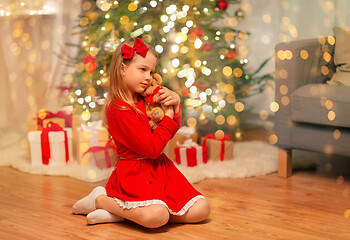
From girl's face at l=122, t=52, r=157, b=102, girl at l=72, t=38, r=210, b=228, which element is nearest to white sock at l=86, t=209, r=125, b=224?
girl at l=72, t=38, r=210, b=228

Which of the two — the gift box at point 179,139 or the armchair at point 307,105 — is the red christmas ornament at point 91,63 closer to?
the gift box at point 179,139

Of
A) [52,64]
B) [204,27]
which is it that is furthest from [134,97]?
[52,64]

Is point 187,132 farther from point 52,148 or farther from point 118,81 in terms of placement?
point 118,81

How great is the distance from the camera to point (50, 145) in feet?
9.02

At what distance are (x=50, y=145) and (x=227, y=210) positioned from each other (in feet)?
3.76

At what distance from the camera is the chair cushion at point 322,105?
2299mm

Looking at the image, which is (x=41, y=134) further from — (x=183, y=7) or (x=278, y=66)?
(x=278, y=66)

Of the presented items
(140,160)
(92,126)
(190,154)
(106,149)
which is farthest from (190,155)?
(140,160)

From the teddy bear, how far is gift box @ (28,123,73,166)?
39.7 inches

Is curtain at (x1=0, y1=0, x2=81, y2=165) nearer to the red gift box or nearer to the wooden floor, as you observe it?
the wooden floor

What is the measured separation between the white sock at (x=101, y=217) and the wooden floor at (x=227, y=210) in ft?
0.07

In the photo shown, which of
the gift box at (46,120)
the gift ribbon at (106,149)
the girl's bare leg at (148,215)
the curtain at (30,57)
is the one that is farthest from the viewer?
the curtain at (30,57)

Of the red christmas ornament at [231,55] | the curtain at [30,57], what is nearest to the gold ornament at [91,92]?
the curtain at [30,57]

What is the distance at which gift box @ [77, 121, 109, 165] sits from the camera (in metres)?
2.72
